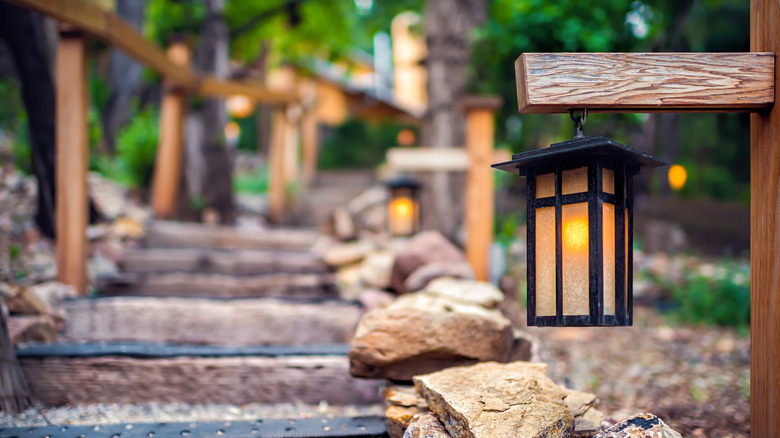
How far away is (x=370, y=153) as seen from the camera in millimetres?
17531

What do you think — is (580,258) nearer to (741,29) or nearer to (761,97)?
(761,97)

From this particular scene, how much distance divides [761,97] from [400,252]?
2576 mm

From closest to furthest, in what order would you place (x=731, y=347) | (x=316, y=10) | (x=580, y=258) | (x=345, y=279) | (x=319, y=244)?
(x=580, y=258) < (x=345, y=279) < (x=731, y=347) < (x=319, y=244) < (x=316, y=10)

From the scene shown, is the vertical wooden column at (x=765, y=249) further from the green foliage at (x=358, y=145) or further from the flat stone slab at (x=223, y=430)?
the green foliage at (x=358, y=145)

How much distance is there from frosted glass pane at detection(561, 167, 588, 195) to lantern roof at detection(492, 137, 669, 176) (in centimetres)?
4

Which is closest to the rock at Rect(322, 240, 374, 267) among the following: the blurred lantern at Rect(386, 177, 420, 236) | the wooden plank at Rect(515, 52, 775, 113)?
the blurred lantern at Rect(386, 177, 420, 236)

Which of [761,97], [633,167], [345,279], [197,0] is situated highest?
[197,0]

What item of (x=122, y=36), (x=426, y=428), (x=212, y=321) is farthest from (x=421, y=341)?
(x=122, y=36)

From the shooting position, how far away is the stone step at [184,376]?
273cm

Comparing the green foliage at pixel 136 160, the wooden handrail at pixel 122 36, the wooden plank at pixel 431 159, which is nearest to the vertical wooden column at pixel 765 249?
the wooden plank at pixel 431 159

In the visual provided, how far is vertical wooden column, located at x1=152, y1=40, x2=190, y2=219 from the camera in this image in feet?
20.2

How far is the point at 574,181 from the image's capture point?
1.85 meters

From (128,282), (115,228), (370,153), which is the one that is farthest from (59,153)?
(370,153)

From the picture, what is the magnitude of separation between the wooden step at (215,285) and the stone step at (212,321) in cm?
66
